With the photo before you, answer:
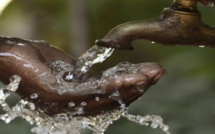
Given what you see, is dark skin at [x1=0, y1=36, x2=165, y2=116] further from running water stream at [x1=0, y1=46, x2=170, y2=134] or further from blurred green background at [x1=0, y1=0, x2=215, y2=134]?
blurred green background at [x1=0, y1=0, x2=215, y2=134]

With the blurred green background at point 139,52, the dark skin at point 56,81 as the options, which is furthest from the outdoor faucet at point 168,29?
the blurred green background at point 139,52

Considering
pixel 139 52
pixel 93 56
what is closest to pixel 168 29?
pixel 93 56

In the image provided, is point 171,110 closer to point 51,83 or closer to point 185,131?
point 185,131

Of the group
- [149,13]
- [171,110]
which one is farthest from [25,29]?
[171,110]

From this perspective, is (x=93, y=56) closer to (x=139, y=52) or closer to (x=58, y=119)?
(x=58, y=119)

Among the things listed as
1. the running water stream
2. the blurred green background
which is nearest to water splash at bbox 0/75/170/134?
the running water stream
